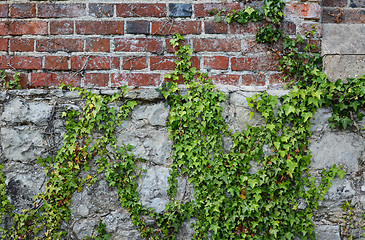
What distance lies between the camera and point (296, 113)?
1.80 m

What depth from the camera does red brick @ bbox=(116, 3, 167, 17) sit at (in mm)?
1858

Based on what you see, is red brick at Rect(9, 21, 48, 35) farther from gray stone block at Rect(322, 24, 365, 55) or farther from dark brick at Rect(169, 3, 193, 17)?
gray stone block at Rect(322, 24, 365, 55)

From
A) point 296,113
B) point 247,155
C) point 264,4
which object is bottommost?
point 247,155

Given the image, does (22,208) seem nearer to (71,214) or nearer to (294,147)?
(71,214)

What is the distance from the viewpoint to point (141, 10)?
1.86 metres

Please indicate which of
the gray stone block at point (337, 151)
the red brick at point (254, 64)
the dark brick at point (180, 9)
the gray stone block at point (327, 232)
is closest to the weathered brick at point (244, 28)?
the red brick at point (254, 64)

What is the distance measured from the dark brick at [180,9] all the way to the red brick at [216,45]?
7.2 inches

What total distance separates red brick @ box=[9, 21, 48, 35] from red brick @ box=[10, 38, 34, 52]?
0.04 m

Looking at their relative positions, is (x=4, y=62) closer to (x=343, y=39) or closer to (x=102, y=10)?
(x=102, y=10)

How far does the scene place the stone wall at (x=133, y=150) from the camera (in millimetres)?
1828

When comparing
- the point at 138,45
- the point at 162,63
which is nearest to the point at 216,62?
the point at 162,63

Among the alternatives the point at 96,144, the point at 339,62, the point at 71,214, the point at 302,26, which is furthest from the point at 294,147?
the point at 71,214

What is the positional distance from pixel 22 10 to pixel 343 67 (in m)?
2.07

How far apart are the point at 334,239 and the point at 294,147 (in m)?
0.62
